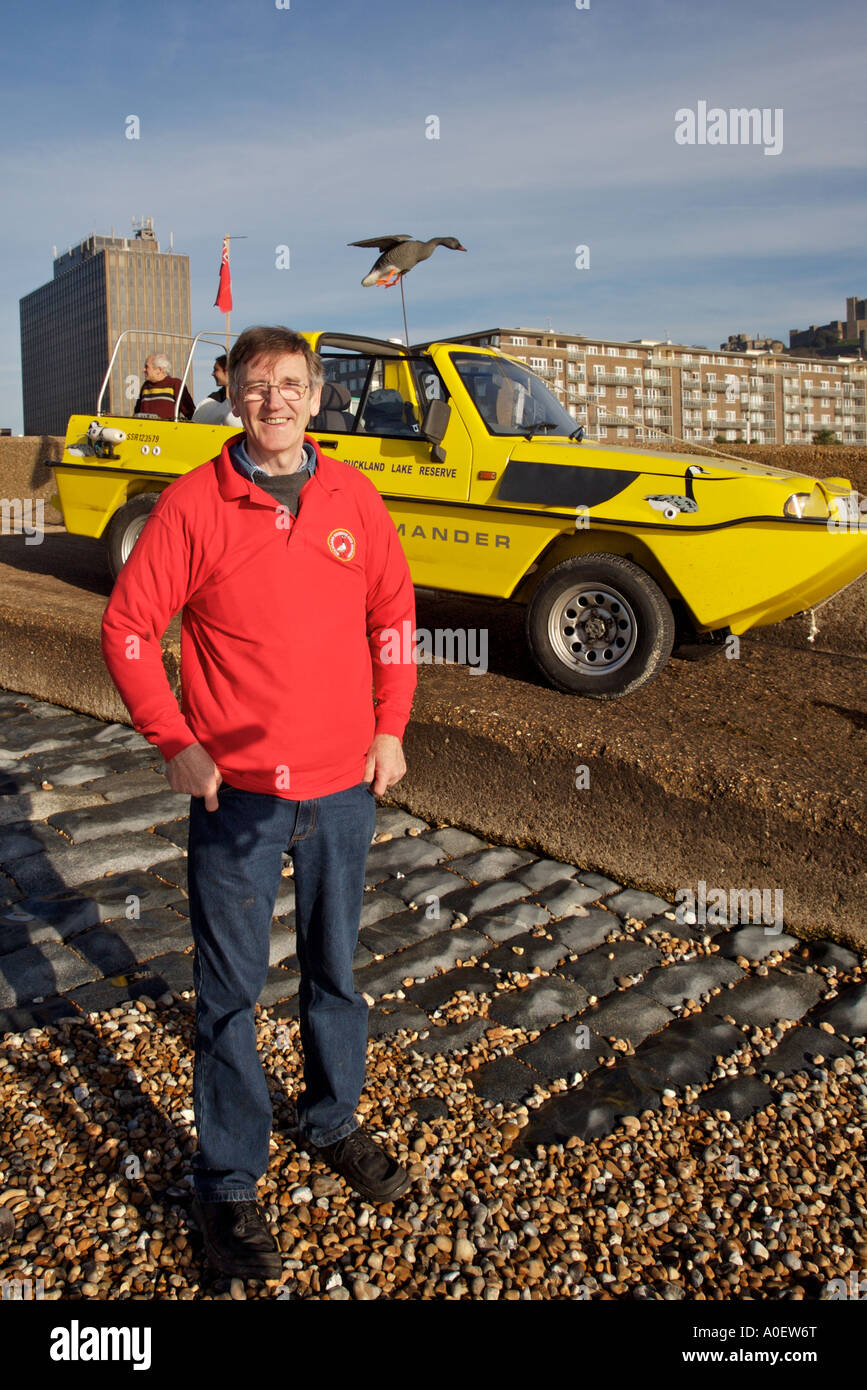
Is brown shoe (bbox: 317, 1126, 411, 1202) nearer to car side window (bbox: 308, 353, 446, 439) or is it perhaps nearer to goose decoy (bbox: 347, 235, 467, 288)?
car side window (bbox: 308, 353, 446, 439)

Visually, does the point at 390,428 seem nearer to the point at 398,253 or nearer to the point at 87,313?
the point at 398,253

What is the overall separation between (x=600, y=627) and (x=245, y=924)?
350 cm

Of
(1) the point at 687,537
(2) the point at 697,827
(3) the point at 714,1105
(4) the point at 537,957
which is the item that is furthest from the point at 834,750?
(3) the point at 714,1105

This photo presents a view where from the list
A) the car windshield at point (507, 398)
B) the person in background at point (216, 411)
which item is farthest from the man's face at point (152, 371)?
the car windshield at point (507, 398)

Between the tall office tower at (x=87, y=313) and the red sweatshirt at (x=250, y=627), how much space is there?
1951 inches

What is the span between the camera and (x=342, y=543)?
247 centimetres

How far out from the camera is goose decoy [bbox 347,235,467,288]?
22.7ft

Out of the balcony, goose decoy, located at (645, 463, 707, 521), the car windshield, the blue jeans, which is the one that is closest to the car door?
the car windshield
